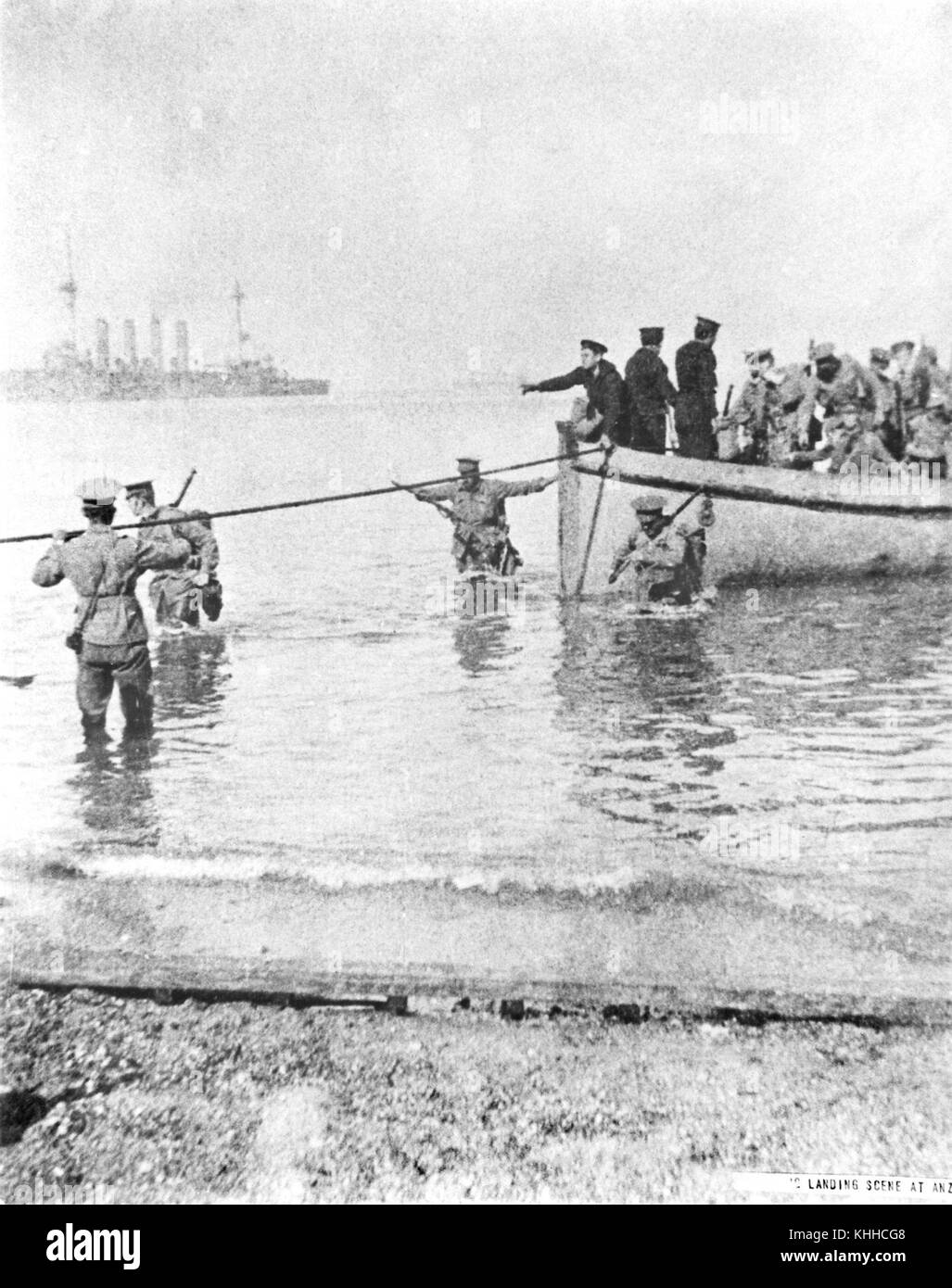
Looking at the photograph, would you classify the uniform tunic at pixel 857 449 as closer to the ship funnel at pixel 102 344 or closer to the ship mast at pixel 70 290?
the ship funnel at pixel 102 344

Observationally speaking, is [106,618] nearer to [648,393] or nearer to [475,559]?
[475,559]

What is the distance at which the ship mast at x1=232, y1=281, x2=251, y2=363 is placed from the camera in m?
3.74

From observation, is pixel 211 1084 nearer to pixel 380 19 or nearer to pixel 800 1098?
pixel 800 1098

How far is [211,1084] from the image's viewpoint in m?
2.91

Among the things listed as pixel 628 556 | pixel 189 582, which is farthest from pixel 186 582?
pixel 628 556

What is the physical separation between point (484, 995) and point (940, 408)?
2.55 m

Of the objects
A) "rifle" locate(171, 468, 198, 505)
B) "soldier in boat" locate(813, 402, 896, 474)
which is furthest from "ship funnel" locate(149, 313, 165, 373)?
"soldier in boat" locate(813, 402, 896, 474)

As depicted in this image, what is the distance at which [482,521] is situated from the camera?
12.5ft

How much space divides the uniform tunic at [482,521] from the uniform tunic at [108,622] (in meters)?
1.12

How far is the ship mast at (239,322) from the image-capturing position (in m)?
3.74

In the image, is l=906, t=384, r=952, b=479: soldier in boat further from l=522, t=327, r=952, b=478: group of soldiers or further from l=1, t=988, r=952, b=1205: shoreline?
l=1, t=988, r=952, b=1205: shoreline

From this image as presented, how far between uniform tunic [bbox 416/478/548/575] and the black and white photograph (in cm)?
2

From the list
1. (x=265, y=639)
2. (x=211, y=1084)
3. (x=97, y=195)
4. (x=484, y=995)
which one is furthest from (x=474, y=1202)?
(x=97, y=195)
